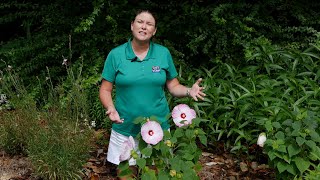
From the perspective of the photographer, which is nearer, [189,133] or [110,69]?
[189,133]

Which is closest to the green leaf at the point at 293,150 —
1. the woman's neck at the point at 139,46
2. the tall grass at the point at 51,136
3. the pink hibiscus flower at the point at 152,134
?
the pink hibiscus flower at the point at 152,134

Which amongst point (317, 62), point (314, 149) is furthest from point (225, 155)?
point (317, 62)

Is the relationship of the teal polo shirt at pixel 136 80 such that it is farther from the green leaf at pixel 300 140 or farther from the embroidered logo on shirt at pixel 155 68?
the green leaf at pixel 300 140

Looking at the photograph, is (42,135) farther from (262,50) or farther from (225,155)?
(262,50)

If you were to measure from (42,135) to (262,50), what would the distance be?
2.52 metres

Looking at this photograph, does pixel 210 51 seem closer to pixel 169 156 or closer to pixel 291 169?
Result: pixel 291 169

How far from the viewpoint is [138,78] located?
3.08 m

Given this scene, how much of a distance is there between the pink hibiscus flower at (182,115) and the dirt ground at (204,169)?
3.40ft

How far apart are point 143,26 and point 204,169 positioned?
1.42m

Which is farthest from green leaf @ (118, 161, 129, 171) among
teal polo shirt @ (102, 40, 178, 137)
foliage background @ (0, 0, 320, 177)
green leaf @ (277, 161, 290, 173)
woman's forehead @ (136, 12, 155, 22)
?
foliage background @ (0, 0, 320, 177)

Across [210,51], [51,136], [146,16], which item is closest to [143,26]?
[146,16]

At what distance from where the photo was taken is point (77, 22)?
18.1 feet

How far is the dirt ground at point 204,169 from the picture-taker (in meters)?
3.77

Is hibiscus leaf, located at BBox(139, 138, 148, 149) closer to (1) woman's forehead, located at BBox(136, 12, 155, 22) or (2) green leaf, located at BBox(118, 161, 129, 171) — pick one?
(2) green leaf, located at BBox(118, 161, 129, 171)
